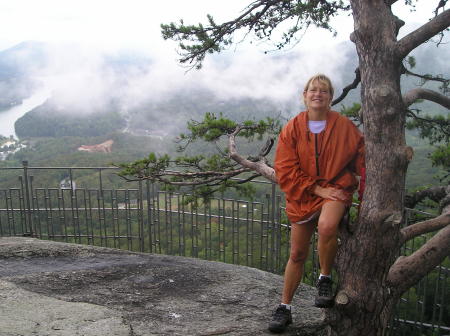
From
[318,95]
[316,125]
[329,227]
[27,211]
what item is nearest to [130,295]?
[329,227]

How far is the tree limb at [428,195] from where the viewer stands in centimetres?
428

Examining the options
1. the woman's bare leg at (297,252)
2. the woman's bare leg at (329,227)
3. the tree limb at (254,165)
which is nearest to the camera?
the woman's bare leg at (329,227)

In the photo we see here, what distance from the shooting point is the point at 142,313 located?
3.07 meters

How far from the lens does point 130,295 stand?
341cm

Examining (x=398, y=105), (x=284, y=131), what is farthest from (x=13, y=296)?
(x=398, y=105)

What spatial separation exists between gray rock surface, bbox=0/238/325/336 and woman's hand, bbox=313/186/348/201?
1.05 m

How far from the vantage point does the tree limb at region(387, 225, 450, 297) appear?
2.84m

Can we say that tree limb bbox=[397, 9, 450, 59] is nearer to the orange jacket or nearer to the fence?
the orange jacket

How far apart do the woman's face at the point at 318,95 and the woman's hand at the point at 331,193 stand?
0.53 m

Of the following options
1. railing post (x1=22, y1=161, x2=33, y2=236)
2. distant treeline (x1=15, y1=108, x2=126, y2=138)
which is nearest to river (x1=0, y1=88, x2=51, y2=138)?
distant treeline (x1=15, y1=108, x2=126, y2=138)

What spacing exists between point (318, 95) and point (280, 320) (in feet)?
5.21

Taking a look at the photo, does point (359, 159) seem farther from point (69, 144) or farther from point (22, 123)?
point (22, 123)

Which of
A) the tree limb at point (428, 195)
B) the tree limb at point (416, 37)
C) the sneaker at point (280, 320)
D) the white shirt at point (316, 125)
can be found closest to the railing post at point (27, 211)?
the sneaker at point (280, 320)

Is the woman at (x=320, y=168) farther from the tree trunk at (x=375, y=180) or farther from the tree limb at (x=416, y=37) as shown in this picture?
the tree limb at (x=416, y=37)
